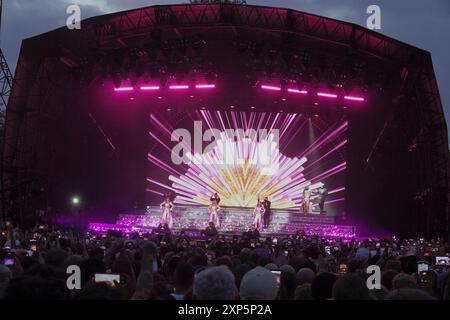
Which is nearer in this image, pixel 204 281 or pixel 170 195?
pixel 204 281

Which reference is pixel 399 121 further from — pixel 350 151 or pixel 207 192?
pixel 207 192

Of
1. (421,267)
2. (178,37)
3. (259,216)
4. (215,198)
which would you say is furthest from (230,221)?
(421,267)

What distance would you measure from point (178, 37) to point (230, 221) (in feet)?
28.7

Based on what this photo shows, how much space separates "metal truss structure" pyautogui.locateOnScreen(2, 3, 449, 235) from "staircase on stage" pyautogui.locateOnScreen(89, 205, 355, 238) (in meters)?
4.11

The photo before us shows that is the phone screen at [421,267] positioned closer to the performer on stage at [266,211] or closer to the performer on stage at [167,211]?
the performer on stage at [266,211]

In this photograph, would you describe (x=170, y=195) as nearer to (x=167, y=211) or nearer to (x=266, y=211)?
(x=167, y=211)

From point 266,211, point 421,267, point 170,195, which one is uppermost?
point 170,195

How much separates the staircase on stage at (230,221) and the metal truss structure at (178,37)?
411 cm

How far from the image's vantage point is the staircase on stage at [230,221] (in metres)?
28.5

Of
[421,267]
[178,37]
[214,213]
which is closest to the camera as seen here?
[421,267]

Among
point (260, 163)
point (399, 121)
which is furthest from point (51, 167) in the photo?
point (399, 121)

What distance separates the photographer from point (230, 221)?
1168 inches

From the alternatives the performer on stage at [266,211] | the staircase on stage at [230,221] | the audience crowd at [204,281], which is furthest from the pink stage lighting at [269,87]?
the audience crowd at [204,281]
